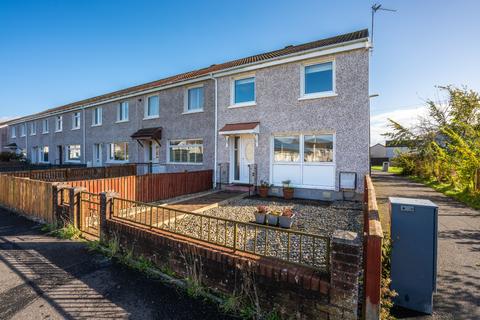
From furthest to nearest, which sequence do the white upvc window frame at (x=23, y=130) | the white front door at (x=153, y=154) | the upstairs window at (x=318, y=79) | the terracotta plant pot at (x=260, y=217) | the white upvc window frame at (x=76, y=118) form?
the white upvc window frame at (x=23, y=130), the white upvc window frame at (x=76, y=118), the white front door at (x=153, y=154), the upstairs window at (x=318, y=79), the terracotta plant pot at (x=260, y=217)

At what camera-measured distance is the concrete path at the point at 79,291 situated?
3287 millimetres

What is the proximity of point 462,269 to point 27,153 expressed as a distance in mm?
37996

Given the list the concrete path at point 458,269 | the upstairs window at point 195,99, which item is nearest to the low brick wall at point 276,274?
the concrete path at point 458,269

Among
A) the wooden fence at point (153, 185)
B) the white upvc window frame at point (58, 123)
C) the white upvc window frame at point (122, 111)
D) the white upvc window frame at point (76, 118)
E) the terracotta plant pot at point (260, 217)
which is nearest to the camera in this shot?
the terracotta plant pot at point (260, 217)

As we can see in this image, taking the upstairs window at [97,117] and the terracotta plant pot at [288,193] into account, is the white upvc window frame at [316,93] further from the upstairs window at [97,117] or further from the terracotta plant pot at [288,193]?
the upstairs window at [97,117]

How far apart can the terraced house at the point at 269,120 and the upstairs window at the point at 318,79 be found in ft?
0.13

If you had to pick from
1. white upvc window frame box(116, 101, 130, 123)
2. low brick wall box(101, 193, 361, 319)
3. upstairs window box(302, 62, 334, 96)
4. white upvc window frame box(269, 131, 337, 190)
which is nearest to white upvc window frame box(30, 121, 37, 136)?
white upvc window frame box(116, 101, 130, 123)

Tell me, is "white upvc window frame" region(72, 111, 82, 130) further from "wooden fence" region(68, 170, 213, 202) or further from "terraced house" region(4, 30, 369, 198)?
"wooden fence" region(68, 170, 213, 202)

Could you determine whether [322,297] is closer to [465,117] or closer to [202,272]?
[202,272]

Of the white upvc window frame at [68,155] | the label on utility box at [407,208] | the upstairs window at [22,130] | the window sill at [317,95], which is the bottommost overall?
Answer: the label on utility box at [407,208]

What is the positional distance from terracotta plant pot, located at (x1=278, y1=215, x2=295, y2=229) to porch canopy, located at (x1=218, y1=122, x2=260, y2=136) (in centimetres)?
552

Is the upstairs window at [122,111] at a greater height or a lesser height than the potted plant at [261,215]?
greater

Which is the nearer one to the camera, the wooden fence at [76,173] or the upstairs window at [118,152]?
the wooden fence at [76,173]

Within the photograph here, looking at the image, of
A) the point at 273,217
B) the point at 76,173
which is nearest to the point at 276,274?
the point at 273,217
